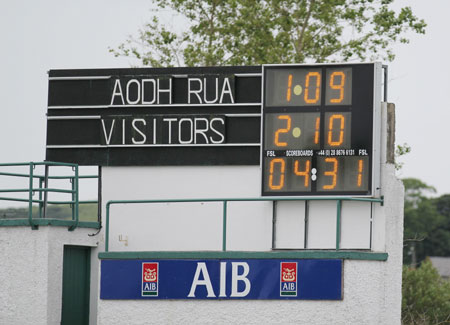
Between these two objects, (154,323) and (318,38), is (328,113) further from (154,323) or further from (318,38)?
(318,38)

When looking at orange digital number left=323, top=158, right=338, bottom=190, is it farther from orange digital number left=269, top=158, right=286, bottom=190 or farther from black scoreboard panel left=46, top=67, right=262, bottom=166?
black scoreboard panel left=46, top=67, right=262, bottom=166

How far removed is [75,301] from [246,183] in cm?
425

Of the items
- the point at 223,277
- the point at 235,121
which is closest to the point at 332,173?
the point at 235,121

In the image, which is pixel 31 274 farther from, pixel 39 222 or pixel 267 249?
pixel 267 249

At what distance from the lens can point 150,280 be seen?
70.1 ft

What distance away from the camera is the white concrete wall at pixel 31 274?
21406 millimetres

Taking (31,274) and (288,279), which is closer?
(288,279)

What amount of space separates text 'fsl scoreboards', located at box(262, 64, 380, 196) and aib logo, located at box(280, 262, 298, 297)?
1.41 m

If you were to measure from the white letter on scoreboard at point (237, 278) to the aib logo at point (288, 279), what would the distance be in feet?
2.15

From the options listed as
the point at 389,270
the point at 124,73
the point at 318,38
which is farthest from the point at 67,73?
the point at 318,38

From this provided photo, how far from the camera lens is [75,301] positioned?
22.5 m

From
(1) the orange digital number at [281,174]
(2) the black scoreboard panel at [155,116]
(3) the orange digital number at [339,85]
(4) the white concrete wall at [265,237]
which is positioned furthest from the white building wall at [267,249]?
(3) the orange digital number at [339,85]

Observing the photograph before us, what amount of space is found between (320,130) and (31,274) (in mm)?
6297

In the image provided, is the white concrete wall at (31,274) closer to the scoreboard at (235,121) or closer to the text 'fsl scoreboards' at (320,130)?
the scoreboard at (235,121)
